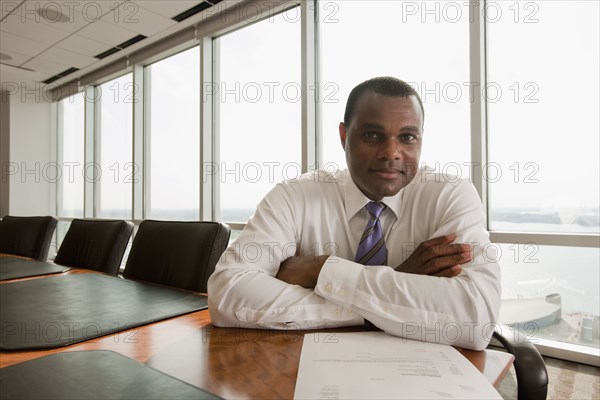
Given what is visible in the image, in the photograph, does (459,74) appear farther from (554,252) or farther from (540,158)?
(554,252)

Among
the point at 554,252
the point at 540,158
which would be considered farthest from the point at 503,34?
the point at 554,252

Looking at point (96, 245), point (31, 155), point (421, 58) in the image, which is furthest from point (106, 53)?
point (421, 58)

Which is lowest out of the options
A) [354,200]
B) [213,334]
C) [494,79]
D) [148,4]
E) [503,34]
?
[213,334]

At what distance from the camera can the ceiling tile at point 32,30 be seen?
403 cm

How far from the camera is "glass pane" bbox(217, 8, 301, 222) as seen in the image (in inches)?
142

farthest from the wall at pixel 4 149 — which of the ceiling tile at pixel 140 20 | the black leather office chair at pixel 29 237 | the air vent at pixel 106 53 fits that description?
the black leather office chair at pixel 29 237

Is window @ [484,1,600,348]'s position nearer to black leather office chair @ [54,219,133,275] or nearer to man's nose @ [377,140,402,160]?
man's nose @ [377,140,402,160]

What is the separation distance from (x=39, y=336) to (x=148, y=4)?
356 cm

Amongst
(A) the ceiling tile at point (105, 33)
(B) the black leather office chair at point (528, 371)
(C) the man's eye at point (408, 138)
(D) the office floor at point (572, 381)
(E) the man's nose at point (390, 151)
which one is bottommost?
(D) the office floor at point (572, 381)

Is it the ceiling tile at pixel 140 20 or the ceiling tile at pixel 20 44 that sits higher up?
the ceiling tile at pixel 20 44

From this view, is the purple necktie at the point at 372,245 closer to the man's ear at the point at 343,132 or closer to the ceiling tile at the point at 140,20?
the man's ear at the point at 343,132

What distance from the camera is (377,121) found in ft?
4.14

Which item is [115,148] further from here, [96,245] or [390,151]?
[390,151]

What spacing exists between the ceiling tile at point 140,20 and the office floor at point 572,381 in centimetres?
426
